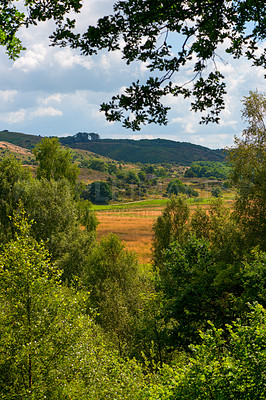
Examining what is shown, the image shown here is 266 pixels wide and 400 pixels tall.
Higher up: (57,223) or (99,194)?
(57,223)

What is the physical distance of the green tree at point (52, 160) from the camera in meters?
37.9

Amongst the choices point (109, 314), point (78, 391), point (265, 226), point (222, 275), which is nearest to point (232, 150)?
point (265, 226)

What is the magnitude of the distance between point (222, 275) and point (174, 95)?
39.4 ft

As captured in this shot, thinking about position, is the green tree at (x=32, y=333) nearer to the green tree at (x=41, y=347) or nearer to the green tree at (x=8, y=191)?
the green tree at (x=41, y=347)

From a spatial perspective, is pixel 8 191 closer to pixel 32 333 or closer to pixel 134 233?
pixel 32 333

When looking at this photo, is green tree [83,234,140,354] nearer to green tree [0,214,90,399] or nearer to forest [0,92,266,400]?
forest [0,92,266,400]

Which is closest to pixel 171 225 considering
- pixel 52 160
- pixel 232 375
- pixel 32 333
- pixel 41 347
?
pixel 52 160

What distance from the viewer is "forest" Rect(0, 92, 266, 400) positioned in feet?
26.8

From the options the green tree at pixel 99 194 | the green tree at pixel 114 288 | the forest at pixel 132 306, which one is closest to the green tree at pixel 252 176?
the forest at pixel 132 306

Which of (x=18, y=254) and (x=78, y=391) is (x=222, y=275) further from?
(x=18, y=254)

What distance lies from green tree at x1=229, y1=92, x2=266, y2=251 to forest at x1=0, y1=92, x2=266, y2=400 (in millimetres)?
82

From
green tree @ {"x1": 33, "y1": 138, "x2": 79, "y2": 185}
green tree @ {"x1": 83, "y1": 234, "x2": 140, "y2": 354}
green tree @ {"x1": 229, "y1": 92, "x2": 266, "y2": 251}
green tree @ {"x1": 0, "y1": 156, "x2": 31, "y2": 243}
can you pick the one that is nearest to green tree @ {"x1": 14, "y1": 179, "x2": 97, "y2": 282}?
green tree @ {"x1": 0, "y1": 156, "x2": 31, "y2": 243}

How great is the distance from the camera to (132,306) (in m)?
24.9

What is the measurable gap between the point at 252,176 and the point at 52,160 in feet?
87.3
